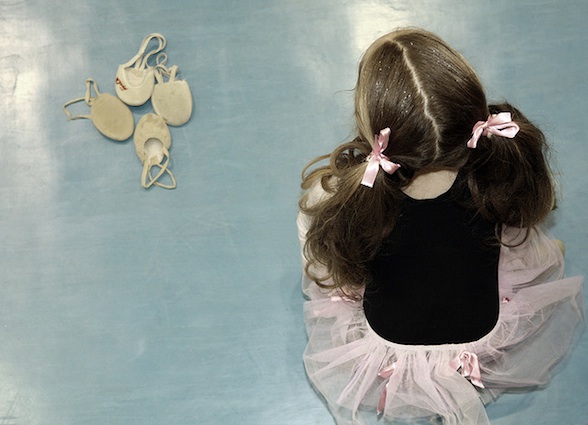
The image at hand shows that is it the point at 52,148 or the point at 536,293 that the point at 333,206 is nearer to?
the point at 536,293

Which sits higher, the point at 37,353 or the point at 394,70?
the point at 394,70

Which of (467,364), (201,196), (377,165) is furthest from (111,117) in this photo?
(467,364)

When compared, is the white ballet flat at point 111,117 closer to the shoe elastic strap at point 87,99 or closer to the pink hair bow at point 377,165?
the shoe elastic strap at point 87,99

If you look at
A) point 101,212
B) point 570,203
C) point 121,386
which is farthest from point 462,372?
point 101,212

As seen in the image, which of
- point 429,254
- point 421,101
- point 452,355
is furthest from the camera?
point 452,355

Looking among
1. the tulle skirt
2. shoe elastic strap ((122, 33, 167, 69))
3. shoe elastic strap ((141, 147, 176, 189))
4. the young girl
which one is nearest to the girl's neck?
the young girl

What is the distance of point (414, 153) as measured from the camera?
86 centimetres

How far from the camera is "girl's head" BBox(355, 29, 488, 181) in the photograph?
33.0 inches

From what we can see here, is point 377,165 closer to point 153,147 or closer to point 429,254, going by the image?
point 429,254

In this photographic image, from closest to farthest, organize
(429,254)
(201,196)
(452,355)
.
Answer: (429,254) → (452,355) → (201,196)

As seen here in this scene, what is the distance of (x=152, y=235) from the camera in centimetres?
130

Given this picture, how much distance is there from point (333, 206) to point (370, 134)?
0.36ft

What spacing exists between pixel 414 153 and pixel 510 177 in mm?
155

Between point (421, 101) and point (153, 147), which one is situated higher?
point (421, 101)
